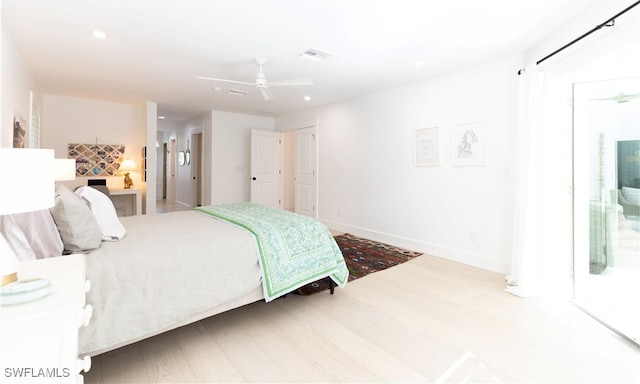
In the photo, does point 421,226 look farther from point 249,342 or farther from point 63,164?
point 63,164

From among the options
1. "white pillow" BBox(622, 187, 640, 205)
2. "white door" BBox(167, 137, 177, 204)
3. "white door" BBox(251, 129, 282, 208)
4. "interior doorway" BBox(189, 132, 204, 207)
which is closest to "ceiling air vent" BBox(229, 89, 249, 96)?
"white door" BBox(251, 129, 282, 208)

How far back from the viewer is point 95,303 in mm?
1567

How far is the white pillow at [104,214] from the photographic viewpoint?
80.9 inches

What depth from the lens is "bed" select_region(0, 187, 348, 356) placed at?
1.64 meters

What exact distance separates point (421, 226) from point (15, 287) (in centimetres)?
407

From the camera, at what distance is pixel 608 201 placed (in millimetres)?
2559

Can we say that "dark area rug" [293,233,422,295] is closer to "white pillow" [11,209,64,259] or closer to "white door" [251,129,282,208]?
"white pillow" [11,209,64,259]

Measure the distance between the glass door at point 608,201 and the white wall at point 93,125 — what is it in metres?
6.70

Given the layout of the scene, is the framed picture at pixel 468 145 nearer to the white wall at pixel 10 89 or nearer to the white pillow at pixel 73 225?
the white pillow at pixel 73 225

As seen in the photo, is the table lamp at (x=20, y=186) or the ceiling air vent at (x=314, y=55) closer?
the table lamp at (x=20, y=186)

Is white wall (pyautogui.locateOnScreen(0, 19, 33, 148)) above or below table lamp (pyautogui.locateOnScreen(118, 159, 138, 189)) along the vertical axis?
above

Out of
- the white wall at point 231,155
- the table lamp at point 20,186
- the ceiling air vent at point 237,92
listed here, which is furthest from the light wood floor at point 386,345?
the white wall at point 231,155

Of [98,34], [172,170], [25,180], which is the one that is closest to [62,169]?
[98,34]

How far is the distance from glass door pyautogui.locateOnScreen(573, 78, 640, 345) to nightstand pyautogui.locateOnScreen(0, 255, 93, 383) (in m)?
3.27
